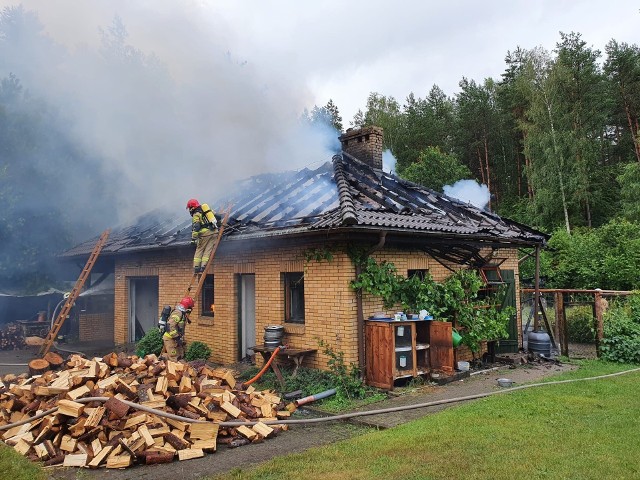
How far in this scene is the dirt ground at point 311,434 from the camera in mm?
5070

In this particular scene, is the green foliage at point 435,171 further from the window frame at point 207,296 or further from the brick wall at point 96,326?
the window frame at point 207,296

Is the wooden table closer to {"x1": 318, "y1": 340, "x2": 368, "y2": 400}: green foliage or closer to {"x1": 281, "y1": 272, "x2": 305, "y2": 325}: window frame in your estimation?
{"x1": 318, "y1": 340, "x2": 368, "y2": 400}: green foliage

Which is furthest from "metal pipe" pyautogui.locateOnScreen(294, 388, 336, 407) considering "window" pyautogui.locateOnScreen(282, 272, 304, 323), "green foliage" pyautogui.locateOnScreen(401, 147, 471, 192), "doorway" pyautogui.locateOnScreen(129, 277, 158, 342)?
"green foliage" pyautogui.locateOnScreen(401, 147, 471, 192)

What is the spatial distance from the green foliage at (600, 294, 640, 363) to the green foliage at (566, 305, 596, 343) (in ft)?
9.64

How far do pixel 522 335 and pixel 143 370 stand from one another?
9630mm

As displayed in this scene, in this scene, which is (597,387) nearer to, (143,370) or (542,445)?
(542,445)

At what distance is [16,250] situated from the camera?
1555cm

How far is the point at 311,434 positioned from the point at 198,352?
544cm

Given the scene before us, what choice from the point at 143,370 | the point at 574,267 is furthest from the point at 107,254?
the point at 574,267

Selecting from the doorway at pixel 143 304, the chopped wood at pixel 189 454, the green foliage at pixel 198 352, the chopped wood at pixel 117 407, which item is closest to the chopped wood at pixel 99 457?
the chopped wood at pixel 117 407

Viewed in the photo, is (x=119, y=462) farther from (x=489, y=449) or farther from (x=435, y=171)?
(x=435, y=171)

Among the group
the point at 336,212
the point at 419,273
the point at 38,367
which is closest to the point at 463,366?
the point at 419,273

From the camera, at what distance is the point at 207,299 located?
38.0ft

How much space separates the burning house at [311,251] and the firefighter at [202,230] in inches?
15.3
